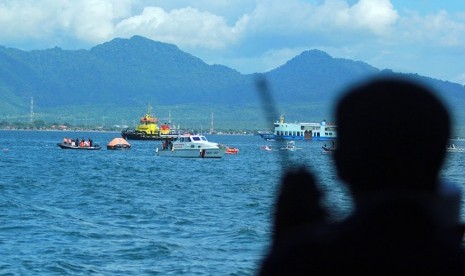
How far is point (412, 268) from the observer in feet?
7.92

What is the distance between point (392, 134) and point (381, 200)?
210mm

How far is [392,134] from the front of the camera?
2617mm

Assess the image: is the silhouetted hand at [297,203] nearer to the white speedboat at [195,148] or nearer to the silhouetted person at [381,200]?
the silhouetted person at [381,200]

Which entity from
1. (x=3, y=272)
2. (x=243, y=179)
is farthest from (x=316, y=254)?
(x=243, y=179)

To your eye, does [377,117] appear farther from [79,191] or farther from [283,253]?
[79,191]

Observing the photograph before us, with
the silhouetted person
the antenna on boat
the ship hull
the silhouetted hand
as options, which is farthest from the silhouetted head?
the ship hull

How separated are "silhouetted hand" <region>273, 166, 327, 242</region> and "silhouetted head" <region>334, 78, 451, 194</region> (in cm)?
11

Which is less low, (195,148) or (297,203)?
(297,203)

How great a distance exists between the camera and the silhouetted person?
243 centimetres

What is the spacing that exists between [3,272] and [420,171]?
738 inches

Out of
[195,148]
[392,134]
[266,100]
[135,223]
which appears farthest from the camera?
[195,148]

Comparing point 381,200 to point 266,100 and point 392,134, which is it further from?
point 266,100

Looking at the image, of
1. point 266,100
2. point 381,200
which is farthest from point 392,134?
point 266,100

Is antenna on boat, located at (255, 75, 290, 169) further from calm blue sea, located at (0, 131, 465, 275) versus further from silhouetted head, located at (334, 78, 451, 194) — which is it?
silhouetted head, located at (334, 78, 451, 194)
